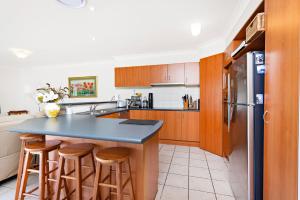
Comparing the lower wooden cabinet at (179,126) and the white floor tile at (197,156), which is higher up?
the lower wooden cabinet at (179,126)

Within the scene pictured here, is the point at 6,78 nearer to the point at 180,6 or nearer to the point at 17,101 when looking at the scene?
the point at 17,101

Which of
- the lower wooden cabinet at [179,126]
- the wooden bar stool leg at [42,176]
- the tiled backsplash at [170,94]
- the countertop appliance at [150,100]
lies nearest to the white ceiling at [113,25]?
the tiled backsplash at [170,94]

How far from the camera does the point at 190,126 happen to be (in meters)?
3.47

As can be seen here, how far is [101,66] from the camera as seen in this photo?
491 centimetres

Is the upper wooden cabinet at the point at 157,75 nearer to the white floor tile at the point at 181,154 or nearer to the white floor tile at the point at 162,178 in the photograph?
the white floor tile at the point at 181,154

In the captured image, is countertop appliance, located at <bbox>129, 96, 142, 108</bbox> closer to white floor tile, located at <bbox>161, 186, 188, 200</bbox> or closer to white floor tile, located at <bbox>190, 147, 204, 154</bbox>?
white floor tile, located at <bbox>190, 147, 204, 154</bbox>

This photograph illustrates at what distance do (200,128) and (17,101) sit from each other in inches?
256

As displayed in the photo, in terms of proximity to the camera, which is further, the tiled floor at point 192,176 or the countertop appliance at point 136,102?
the countertop appliance at point 136,102

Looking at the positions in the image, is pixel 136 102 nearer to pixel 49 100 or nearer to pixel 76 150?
pixel 49 100

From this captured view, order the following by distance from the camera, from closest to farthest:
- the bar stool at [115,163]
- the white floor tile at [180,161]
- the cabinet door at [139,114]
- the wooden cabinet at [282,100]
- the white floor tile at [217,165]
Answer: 1. the wooden cabinet at [282,100]
2. the bar stool at [115,163]
3. the white floor tile at [217,165]
4. the white floor tile at [180,161]
5. the cabinet door at [139,114]

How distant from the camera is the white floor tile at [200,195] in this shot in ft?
5.73

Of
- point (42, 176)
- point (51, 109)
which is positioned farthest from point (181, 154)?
point (51, 109)

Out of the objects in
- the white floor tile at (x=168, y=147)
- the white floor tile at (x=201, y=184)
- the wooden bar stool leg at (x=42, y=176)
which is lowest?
the white floor tile at (x=201, y=184)

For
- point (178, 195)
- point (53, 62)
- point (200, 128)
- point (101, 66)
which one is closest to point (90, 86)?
point (101, 66)
